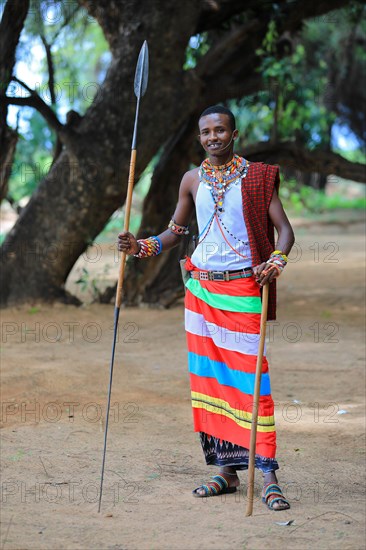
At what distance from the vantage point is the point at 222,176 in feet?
12.7

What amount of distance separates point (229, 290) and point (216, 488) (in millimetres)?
973

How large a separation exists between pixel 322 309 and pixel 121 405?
420 centimetres

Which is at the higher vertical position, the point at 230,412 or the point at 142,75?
the point at 142,75

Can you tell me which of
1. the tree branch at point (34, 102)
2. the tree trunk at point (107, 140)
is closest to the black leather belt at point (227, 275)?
the tree trunk at point (107, 140)

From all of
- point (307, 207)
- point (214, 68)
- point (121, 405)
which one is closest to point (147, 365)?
point (121, 405)

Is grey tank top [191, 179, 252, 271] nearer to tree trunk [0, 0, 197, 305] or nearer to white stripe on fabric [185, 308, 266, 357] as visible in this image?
white stripe on fabric [185, 308, 266, 357]

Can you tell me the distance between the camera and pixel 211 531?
3.49 meters

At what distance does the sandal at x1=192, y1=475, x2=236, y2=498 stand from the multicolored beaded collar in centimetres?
132

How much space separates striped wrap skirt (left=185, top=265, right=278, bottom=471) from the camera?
12.5ft

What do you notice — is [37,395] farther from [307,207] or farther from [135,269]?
[307,207]

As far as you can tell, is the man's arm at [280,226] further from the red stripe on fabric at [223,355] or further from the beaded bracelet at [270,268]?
the red stripe on fabric at [223,355]

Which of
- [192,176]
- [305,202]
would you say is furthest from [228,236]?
[305,202]

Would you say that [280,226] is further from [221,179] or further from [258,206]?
[221,179]

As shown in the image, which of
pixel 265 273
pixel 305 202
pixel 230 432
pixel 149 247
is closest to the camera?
pixel 265 273
